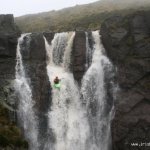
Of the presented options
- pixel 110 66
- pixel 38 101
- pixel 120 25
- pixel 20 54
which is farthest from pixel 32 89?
pixel 120 25

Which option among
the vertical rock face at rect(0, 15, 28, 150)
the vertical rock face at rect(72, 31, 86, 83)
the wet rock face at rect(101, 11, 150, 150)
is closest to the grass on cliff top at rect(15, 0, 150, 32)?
the wet rock face at rect(101, 11, 150, 150)

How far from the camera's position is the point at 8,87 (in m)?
40.0

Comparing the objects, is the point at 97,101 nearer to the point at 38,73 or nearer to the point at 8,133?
the point at 38,73

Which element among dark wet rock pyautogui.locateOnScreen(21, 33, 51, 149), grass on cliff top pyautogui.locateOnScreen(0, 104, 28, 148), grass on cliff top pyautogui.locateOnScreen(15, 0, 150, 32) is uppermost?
grass on cliff top pyautogui.locateOnScreen(15, 0, 150, 32)

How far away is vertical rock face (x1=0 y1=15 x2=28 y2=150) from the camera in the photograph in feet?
117

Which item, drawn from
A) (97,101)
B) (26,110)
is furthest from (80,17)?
(26,110)

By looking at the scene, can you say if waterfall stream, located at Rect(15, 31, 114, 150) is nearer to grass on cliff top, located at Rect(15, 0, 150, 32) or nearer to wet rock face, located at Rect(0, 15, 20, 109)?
wet rock face, located at Rect(0, 15, 20, 109)

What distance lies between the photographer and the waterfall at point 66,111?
39031mm

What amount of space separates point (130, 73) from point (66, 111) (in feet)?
22.7

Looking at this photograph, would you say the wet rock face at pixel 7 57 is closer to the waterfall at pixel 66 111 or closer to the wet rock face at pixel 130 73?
the waterfall at pixel 66 111

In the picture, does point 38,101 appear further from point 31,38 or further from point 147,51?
point 147,51

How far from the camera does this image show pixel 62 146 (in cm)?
3878

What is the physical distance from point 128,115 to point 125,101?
1308 millimetres

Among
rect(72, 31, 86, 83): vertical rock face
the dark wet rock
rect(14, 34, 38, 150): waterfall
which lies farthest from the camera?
rect(72, 31, 86, 83): vertical rock face
